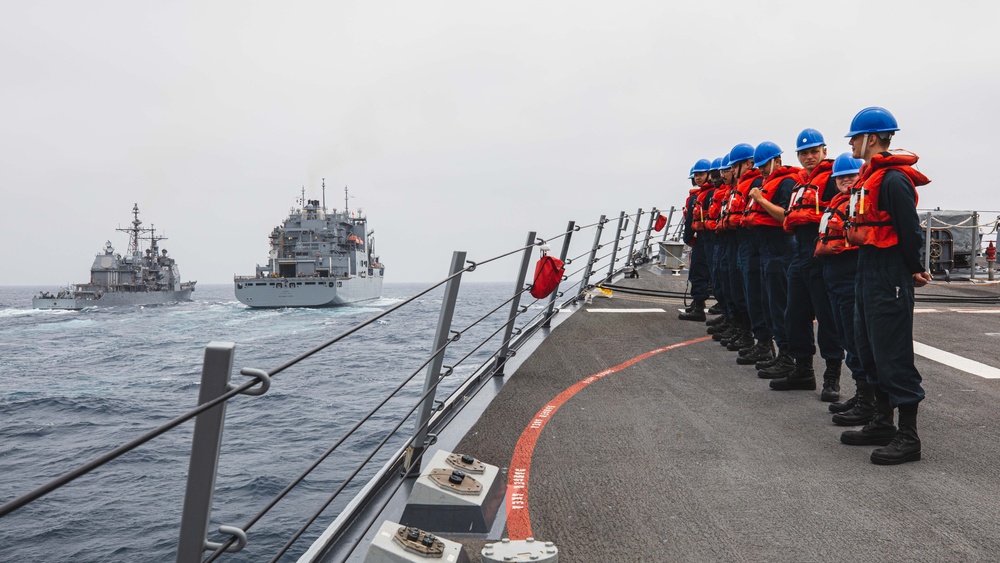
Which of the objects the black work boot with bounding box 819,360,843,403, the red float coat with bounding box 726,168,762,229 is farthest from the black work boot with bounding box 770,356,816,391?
the red float coat with bounding box 726,168,762,229

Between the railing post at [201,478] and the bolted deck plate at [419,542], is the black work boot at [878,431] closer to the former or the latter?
the bolted deck plate at [419,542]

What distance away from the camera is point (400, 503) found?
135 inches

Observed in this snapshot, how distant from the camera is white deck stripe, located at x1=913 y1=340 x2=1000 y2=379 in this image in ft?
21.1

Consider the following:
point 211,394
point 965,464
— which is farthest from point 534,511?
point 965,464

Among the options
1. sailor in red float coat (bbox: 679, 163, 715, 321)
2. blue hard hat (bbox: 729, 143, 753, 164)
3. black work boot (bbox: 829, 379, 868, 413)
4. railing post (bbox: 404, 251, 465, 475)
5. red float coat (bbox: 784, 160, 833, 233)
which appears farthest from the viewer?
sailor in red float coat (bbox: 679, 163, 715, 321)

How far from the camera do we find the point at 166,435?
61.9ft

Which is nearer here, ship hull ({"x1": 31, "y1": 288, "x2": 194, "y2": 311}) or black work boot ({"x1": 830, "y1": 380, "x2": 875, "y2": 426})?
black work boot ({"x1": 830, "y1": 380, "x2": 875, "y2": 426})

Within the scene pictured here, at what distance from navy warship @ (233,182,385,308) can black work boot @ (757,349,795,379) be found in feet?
208

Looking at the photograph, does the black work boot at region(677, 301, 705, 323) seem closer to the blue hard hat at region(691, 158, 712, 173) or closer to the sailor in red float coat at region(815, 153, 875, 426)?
the blue hard hat at region(691, 158, 712, 173)

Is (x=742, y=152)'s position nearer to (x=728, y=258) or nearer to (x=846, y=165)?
(x=728, y=258)

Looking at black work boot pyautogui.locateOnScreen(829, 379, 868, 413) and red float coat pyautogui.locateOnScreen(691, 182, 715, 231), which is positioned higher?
red float coat pyautogui.locateOnScreen(691, 182, 715, 231)

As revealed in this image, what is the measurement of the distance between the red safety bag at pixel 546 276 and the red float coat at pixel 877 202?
2709 mm

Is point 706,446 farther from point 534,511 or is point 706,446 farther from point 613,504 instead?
point 534,511

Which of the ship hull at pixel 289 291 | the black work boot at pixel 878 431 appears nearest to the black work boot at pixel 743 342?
A: the black work boot at pixel 878 431
